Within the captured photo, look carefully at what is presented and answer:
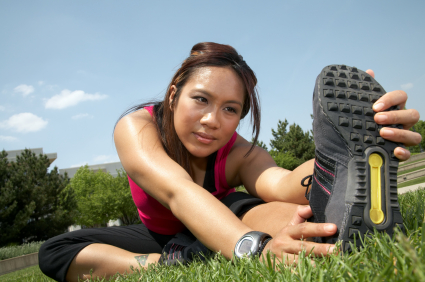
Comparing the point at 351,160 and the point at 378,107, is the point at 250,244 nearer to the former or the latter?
the point at 351,160

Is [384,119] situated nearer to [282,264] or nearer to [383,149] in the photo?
[383,149]

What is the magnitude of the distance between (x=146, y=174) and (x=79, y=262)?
46.8 inches

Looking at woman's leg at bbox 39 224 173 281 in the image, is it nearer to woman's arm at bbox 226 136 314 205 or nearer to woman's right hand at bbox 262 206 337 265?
woman's arm at bbox 226 136 314 205

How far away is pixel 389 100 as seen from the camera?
1.44 m

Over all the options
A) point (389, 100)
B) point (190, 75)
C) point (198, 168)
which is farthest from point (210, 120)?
point (389, 100)

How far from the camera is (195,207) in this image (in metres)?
1.60

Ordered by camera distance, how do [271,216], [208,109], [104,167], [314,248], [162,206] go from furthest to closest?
1. [104,167]
2. [162,206]
3. [208,109]
4. [271,216]
5. [314,248]

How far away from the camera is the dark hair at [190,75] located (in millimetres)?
2365

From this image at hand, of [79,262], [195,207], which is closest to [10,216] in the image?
[79,262]

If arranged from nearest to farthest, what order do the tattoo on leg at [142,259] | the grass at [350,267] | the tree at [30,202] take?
1. the grass at [350,267]
2. the tattoo on leg at [142,259]
3. the tree at [30,202]

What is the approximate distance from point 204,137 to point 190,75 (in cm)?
52

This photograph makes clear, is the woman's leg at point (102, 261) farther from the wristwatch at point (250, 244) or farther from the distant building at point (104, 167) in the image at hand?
the distant building at point (104, 167)

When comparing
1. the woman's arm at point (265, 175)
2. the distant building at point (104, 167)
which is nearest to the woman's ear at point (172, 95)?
the woman's arm at point (265, 175)

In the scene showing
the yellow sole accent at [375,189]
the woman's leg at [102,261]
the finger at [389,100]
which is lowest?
the woman's leg at [102,261]
